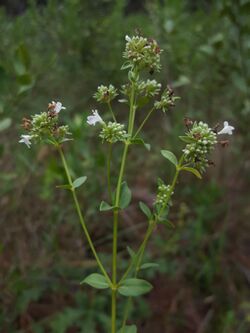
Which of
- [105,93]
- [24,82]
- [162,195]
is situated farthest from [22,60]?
[162,195]

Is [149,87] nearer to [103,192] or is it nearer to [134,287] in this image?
[134,287]

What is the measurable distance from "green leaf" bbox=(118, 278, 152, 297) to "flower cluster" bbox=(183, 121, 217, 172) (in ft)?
1.00

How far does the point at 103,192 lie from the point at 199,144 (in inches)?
57.0

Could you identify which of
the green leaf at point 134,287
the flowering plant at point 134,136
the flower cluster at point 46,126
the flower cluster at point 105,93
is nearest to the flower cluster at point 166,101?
the flowering plant at point 134,136

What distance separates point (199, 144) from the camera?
116 centimetres

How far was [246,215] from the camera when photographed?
2809 mm

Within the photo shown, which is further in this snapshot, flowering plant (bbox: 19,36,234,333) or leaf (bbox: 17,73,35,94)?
leaf (bbox: 17,73,35,94)

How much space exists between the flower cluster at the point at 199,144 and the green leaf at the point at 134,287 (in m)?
0.30

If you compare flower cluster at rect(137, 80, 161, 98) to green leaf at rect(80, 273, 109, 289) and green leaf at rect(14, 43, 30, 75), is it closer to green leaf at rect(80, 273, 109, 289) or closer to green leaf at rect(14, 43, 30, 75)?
green leaf at rect(80, 273, 109, 289)

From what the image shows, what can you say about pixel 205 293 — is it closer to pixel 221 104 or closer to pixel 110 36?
pixel 221 104

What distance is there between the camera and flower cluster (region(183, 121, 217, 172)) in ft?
3.80

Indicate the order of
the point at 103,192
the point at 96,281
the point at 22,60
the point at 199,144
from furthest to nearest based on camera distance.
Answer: the point at 103,192
the point at 22,60
the point at 96,281
the point at 199,144

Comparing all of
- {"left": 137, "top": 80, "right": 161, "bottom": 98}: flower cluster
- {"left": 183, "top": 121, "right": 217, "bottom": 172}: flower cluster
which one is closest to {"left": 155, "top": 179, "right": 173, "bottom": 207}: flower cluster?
{"left": 183, "top": 121, "right": 217, "bottom": 172}: flower cluster

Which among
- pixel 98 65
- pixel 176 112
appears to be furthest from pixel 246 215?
pixel 98 65
